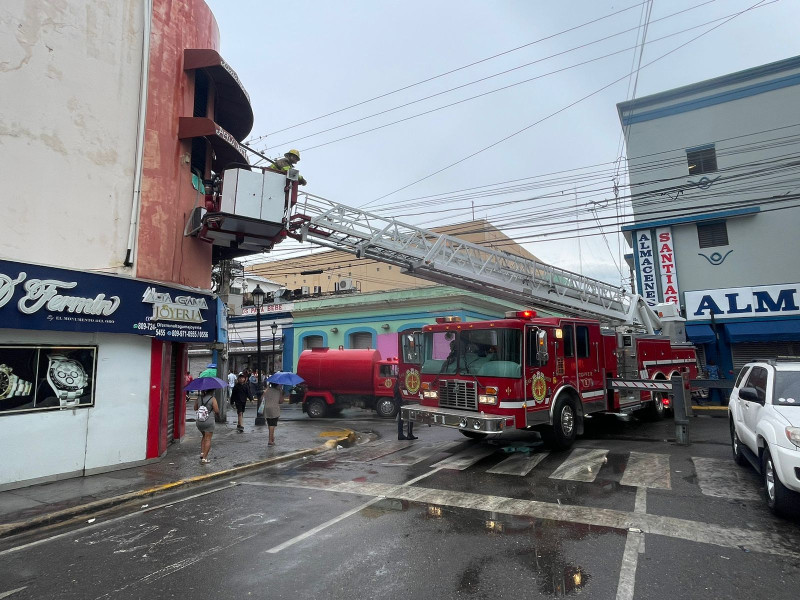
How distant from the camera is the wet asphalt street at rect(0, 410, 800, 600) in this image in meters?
4.14

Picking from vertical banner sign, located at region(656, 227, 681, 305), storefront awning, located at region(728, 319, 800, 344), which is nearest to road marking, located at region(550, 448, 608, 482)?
storefront awning, located at region(728, 319, 800, 344)

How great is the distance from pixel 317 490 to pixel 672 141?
71.5 ft

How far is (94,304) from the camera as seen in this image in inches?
341

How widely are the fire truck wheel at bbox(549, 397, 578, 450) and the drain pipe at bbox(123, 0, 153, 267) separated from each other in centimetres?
950

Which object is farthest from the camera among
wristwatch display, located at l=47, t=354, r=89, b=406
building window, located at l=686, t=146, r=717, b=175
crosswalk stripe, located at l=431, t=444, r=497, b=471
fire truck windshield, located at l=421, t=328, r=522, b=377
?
building window, located at l=686, t=146, r=717, b=175

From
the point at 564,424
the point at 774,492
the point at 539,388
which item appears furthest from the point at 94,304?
the point at 774,492

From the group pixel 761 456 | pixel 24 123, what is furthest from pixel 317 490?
pixel 24 123

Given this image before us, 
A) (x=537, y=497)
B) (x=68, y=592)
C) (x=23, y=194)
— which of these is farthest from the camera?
(x=23, y=194)

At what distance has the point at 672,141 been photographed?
20953mm

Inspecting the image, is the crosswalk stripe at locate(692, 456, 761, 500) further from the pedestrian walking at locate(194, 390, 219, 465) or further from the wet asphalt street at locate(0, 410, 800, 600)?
the pedestrian walking at locate(194, 390, 219, 465)

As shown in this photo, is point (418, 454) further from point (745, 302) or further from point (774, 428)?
point (745, 302)

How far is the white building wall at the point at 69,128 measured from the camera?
27.6 feet

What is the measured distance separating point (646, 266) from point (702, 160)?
5163 millimetres

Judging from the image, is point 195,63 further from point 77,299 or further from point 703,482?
point 703,482
